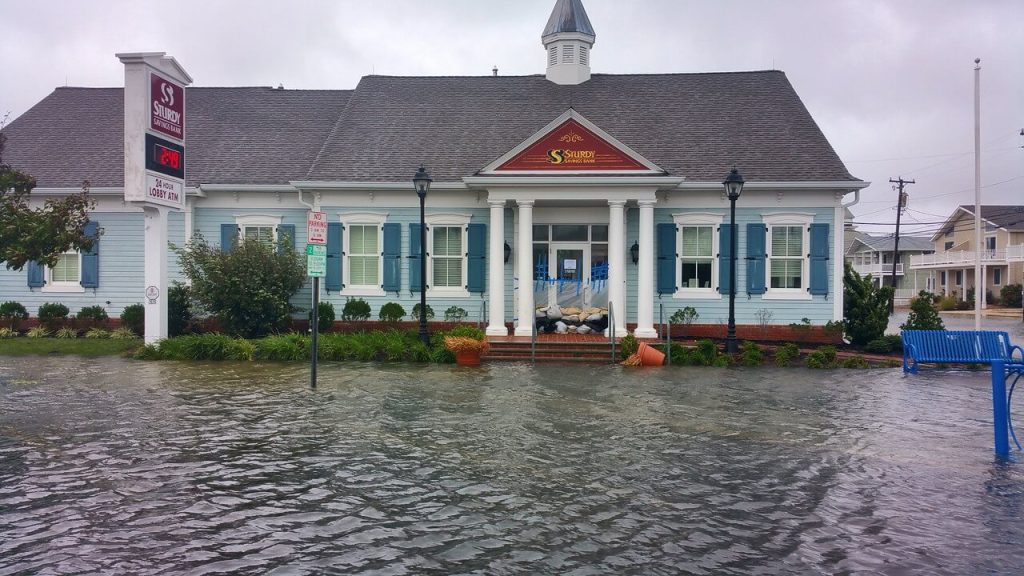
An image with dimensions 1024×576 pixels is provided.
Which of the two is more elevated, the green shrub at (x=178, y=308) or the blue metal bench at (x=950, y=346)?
the green shrub at (x=178, y=308)

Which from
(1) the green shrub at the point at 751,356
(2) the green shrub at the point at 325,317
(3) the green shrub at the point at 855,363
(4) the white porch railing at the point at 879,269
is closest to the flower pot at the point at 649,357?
(1) the green shrub at the point at 751,356

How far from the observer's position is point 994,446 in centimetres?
887

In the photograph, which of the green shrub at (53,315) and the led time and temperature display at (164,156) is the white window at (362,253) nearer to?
the led time and temperature display at (164,156)

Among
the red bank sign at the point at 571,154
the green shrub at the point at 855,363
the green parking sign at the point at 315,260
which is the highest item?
the red bank sign at the point at 571,154

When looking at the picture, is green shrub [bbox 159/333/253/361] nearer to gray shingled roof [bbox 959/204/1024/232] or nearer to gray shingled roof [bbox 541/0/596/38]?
gray shingled roof [bbox 541/0/596/38]

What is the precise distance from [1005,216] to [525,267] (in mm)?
60579

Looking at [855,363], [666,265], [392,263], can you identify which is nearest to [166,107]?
[392,263]

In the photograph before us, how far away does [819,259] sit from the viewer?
19.7 meters

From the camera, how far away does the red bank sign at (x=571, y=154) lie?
1836 centimetres

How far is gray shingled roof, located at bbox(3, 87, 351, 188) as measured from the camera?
2138cm

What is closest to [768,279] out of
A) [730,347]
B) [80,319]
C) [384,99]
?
[730,347]

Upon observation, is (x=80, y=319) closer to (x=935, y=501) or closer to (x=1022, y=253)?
(x=935, y=501)

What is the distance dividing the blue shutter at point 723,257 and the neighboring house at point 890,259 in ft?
203

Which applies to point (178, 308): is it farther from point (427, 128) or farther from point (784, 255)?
point (784, 255)
